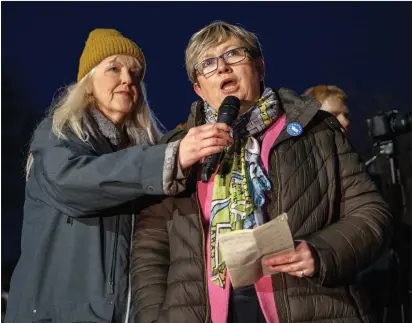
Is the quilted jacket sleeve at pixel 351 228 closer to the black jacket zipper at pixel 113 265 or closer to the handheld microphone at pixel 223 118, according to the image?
the handheld microphone at pixel 223 118

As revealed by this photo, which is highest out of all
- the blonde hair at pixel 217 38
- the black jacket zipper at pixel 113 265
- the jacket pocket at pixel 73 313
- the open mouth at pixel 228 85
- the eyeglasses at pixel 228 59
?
the blonde hair at pixel 217 38

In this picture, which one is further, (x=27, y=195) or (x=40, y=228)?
(x=27, y=195)

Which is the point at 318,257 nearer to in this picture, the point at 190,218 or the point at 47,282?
the point at 190,218

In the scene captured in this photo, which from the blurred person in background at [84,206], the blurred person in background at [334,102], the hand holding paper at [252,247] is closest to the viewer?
the hand holding paper at [252,247]

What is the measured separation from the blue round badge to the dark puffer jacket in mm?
23

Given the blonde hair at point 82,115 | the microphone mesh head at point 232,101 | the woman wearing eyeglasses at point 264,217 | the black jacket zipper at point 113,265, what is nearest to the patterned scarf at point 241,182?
the woman wearing eyeglasses at point 264,217

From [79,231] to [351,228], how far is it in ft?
2.94

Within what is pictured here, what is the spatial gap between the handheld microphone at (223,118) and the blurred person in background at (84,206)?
0.03 meters

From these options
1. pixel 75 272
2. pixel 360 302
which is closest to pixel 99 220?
pixel 75 272

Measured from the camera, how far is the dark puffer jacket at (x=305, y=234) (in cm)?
173

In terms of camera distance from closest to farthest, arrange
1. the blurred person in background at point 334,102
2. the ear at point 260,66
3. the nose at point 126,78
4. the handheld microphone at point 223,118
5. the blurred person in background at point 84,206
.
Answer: the handheld microphone at point 223,118, the blurred person in background at point 84,206, the ear at point 260,66, the nose at point 126,78, the blurred person in background at point 334,102

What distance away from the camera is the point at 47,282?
80.6 inches

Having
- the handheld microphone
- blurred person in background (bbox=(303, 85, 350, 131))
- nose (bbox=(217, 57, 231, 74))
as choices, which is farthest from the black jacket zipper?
blurred person in background (bbox=(303, 85, 350, 131))

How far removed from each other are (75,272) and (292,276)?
0.73 meters
